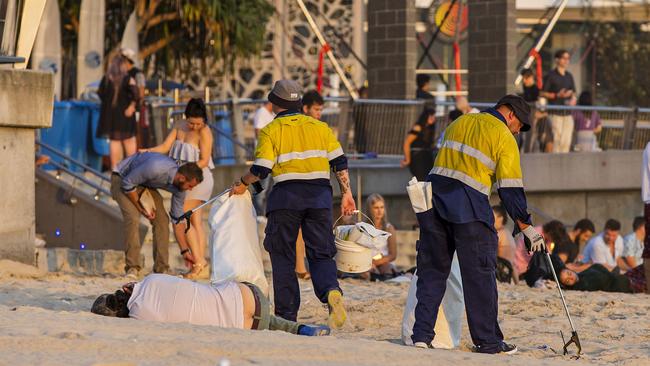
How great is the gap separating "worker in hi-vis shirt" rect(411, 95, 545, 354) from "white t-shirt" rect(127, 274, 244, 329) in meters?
1.20

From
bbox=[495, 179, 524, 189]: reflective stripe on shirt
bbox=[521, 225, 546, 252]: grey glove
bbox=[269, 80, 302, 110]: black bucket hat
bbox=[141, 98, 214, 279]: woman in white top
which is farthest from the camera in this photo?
bbox=[141, 98, 214, 279]: woman in white top

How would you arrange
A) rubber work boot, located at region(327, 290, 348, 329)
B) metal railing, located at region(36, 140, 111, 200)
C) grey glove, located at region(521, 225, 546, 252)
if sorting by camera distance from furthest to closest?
metal railing, located at region(36, 140, 111, 200), rubber work boot, located at region(327, 290, 348, 329), grey glove, located at region(521, 225, 546, 252)

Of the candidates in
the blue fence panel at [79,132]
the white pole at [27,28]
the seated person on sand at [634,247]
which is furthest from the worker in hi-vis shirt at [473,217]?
the blue fence panel at [79,132]

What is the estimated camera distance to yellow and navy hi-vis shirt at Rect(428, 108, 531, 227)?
35.7ft

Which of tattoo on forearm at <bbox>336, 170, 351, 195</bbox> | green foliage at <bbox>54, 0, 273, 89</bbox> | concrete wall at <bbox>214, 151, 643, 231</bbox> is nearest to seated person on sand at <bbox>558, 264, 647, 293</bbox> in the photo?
tattoo on forearm at <bbox>336, 170, 351, 195</bbox>

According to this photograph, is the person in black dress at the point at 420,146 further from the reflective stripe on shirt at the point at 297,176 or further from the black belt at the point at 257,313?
the black belt at the point at 257,313

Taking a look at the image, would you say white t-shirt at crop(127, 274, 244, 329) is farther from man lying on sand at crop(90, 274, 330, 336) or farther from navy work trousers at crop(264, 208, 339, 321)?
navy work trousers at crop(264, 208, 339, 321)

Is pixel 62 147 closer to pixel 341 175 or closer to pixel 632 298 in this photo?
pixel 632 298

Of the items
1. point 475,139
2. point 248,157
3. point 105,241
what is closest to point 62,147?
point 248,157

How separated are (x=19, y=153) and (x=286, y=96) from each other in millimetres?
4122

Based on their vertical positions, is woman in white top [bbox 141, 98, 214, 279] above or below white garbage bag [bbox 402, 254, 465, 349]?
above

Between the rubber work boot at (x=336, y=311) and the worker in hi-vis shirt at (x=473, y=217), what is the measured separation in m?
0.95

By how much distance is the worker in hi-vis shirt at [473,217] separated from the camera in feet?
35.9

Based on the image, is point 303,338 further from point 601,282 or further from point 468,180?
point 601,282
